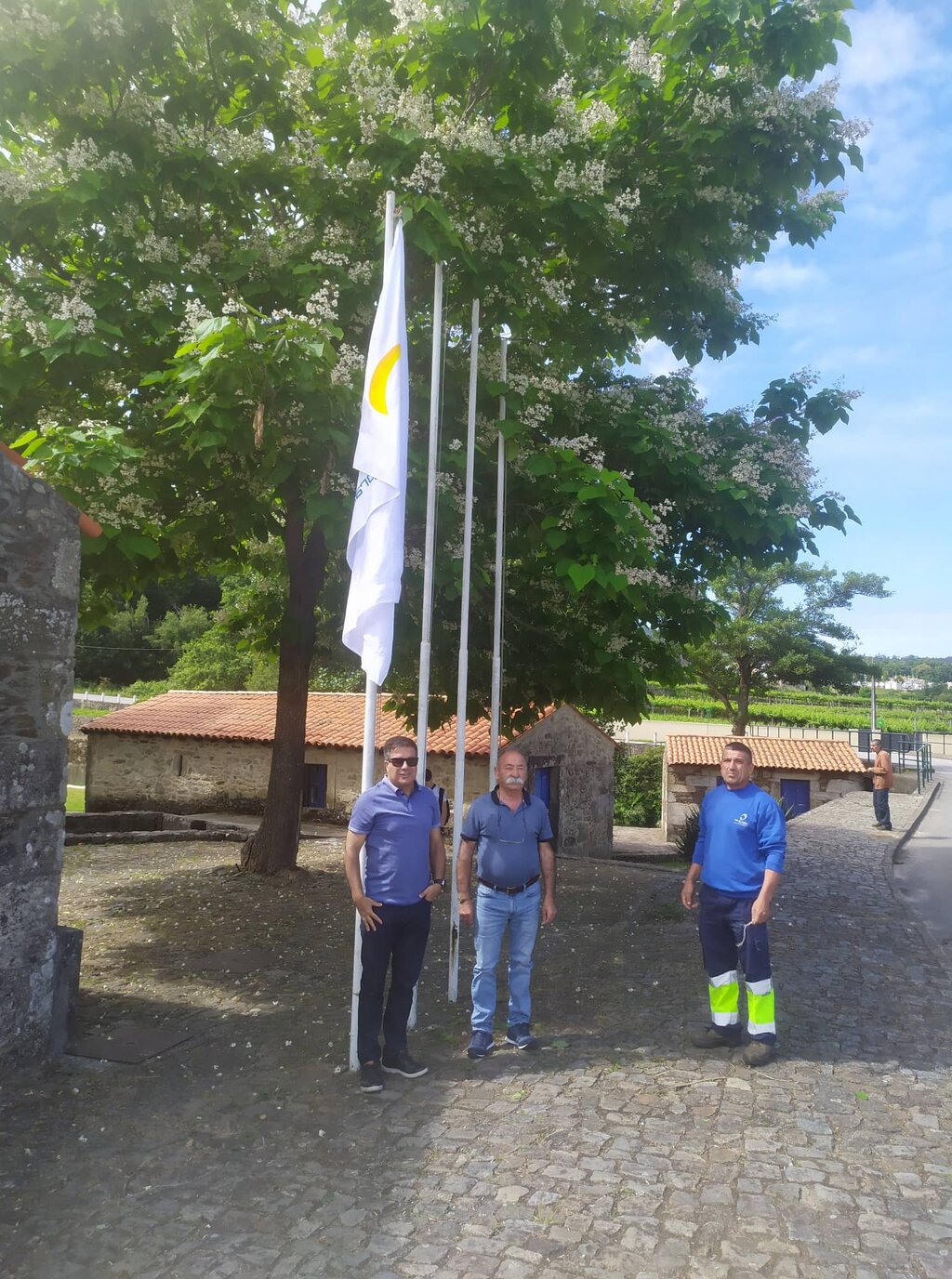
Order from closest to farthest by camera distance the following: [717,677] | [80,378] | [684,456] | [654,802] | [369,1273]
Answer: [369,1273], [80,378], [684,456], [654,802], [717,677]

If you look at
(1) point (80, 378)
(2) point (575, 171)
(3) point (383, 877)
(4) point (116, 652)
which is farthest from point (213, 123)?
(4) point (116, 652)

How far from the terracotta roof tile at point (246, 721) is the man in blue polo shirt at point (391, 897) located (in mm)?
17145

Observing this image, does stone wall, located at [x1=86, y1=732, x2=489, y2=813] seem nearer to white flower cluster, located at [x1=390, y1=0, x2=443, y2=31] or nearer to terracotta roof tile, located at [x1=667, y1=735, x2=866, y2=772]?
terracotta roof tile, located at [x1=667, y1=735, x2=866, y2=772]

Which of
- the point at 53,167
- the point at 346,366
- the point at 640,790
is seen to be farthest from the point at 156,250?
the point at 640,790

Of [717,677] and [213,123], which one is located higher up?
[213,123]

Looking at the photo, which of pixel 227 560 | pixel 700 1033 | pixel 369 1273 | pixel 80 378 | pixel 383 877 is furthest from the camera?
pixel 227 560

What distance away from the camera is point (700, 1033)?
621 cm

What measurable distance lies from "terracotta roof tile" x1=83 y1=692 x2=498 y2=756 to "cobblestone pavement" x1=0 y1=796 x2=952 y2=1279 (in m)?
15.8

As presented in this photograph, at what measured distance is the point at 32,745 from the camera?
5707mm

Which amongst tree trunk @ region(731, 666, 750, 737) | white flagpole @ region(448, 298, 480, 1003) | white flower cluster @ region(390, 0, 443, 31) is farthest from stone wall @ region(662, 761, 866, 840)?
white flower cluster @ region(390, 0, 443, 31)

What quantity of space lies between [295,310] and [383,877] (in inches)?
215

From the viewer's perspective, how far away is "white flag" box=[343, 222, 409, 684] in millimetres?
6121

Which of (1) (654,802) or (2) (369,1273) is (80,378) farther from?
(1) (654,802)

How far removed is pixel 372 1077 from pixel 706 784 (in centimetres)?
2768
